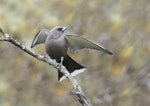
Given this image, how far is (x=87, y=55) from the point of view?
500 cm

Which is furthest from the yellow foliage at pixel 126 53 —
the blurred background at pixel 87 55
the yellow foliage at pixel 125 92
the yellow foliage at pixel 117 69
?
the yellow foliage at pixel 125 92

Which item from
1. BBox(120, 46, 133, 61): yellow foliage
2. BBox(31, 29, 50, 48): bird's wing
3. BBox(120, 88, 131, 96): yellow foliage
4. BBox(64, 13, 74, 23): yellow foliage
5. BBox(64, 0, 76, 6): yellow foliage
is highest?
BBox(64, 0, 76, 6): yellow foliage

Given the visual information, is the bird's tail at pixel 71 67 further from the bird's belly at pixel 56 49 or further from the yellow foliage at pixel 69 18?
the yellow foliage at pixel 69 18

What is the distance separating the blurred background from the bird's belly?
2.39 metres

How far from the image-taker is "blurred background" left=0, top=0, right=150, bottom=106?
4781 millimetres

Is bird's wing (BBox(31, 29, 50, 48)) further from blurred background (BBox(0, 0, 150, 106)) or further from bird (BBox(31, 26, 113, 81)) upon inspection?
blurred background (BBox(0, 0, 150, 106))

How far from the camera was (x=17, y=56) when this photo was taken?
16.9 ft

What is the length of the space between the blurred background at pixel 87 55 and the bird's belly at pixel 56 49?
94.3 inches

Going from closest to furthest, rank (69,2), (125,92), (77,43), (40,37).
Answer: (77,43) < (40,37) < (125,92) < (69,2)

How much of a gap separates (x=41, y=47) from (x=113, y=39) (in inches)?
23.6

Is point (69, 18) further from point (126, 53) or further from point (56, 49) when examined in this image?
point (56, 49)

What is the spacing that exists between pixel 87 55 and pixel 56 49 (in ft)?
9.07

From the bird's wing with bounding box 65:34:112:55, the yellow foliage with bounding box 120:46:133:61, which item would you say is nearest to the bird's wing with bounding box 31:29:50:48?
the bird's wing with bounding box 65:34:112:55

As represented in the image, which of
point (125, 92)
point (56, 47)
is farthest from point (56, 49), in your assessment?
point (125, 92)
